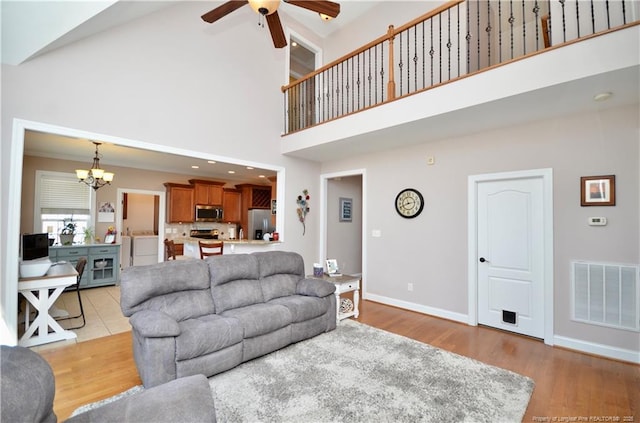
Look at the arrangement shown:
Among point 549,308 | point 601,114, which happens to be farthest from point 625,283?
point 601,114

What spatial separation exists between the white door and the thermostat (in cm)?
42

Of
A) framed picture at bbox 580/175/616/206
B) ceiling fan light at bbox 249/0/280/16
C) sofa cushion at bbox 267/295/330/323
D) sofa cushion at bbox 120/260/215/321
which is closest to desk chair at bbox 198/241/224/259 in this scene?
sofa cushion at bbox 120/260/215/321

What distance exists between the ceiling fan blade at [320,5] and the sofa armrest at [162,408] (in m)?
→ 3.08

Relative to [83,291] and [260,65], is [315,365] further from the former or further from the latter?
[83,291]

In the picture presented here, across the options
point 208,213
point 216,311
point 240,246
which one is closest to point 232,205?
point 208,213

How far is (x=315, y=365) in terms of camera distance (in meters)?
2.65

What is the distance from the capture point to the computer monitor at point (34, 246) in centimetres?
339

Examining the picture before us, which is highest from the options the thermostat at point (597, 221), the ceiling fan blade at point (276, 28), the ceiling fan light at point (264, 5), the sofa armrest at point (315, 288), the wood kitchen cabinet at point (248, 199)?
the ceiling fan blade at point (276, 28)

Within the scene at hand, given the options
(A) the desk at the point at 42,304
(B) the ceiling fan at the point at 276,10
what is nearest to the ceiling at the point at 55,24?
(B) the ceiling fan at the point at 276,10

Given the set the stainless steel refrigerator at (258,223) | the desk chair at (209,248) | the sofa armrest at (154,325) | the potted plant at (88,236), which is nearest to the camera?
the sofa armrest at (154,325)

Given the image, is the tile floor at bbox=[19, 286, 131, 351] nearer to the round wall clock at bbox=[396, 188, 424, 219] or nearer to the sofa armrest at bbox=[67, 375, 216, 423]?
the sofa armrest at bbox=[67, 375, 216, 423]

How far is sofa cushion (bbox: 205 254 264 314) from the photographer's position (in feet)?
9.73

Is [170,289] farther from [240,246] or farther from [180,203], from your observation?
[180,203]

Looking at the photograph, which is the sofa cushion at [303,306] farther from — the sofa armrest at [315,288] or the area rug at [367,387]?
the area rug at [367,387]
